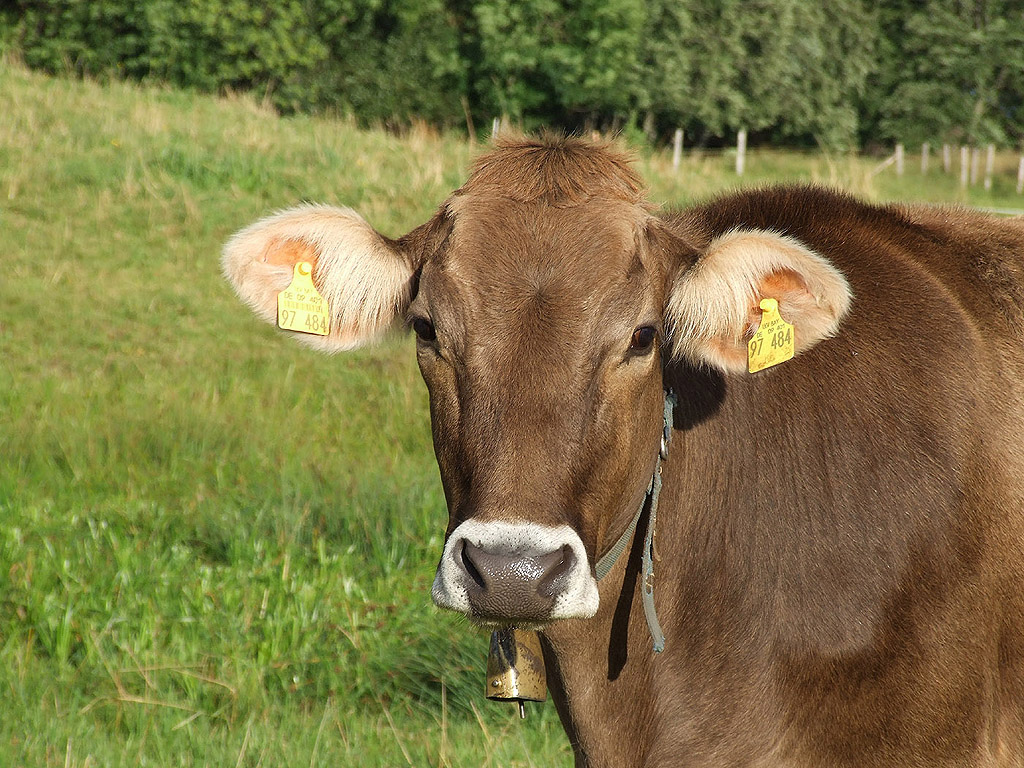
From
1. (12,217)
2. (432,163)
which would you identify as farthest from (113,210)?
(432,163)

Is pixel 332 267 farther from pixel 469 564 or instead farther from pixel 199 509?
pixel 199 509

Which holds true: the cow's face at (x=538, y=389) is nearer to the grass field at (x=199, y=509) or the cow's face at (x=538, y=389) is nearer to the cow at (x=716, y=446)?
the cow at (x=716, y=446)

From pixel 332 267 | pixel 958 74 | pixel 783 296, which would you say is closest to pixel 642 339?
pixel 783 296

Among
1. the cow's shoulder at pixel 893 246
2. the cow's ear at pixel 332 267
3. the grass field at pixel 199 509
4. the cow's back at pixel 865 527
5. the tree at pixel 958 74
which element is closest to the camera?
the cow's back at pixel 865 527

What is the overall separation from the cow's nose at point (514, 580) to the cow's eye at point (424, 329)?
2.17 feet

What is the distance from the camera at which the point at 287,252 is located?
3.19 metres

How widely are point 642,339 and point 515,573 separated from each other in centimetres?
75

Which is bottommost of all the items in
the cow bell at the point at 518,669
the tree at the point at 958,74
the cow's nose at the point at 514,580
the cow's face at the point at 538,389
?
the tree at the point at 958,74

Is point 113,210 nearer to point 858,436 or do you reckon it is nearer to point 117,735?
point 117,735

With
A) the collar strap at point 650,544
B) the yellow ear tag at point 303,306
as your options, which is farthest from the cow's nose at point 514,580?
the yellow ear tag at point 303,306

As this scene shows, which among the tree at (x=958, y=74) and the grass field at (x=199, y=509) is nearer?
the grass field at (x=199, y=509)

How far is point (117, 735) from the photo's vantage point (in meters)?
4.20

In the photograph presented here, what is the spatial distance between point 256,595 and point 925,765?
326 centimetres

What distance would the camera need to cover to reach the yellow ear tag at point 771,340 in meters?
2.90
